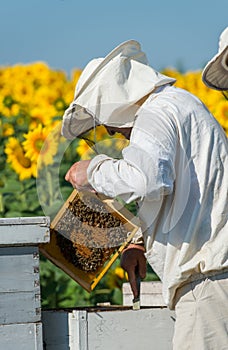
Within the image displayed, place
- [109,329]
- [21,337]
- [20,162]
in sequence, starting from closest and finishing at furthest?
[21,337], [109,329], [20,162]

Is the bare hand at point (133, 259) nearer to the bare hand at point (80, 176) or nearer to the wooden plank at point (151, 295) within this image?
the bare hand at point (80, 176)

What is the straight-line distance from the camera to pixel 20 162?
6516 mm

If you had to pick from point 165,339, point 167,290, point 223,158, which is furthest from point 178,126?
point 165,339

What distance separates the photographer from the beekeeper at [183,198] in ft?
9.09

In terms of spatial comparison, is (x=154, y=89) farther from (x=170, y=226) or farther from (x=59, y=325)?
(x=59, y=325)

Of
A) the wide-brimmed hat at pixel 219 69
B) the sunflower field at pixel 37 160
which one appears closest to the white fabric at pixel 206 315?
the wide-brimmed hat at pixel 219 69

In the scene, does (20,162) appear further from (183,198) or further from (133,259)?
(183,198)

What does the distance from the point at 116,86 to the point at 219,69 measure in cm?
47

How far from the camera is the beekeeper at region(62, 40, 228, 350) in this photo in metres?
2.77

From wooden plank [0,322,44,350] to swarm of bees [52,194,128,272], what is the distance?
1.12ft

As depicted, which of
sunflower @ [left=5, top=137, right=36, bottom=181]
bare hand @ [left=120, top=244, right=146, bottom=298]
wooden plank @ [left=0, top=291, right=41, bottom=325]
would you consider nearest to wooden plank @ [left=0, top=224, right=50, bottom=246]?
wooden plank @ [left=0, top=291, right=41, bottom=325]

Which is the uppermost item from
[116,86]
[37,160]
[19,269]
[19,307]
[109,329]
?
[116,86]

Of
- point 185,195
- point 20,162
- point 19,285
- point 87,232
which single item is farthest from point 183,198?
point 20,162

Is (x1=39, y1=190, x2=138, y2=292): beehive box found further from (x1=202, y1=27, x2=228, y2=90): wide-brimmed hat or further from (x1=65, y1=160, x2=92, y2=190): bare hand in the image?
(x1=202, y1=27, x2=228, y2=90): wide-brimmed hat
